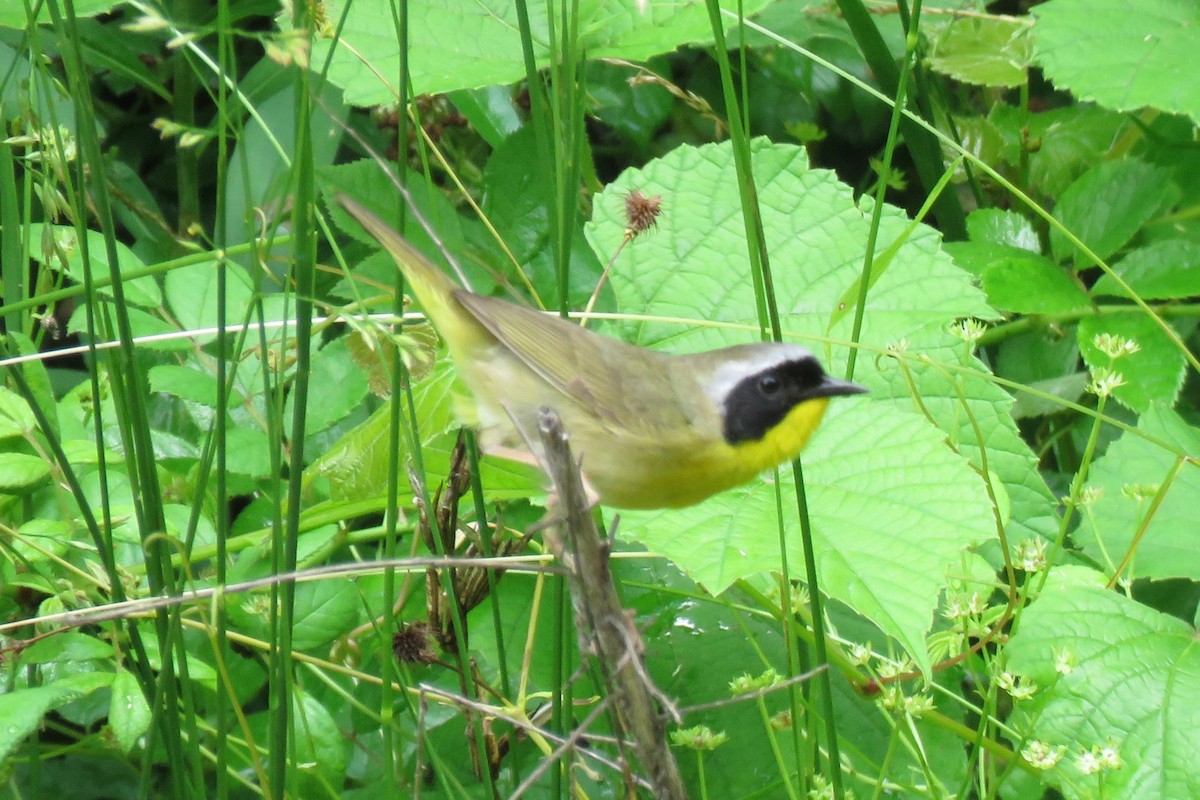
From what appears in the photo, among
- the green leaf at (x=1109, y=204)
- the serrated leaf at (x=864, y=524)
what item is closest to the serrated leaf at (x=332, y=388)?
the serrated leaf at (x=864, y=524)

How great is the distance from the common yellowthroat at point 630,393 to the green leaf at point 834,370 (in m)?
0.07

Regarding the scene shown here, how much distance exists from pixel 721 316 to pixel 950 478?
2.18 feet

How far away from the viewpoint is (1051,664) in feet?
5.50

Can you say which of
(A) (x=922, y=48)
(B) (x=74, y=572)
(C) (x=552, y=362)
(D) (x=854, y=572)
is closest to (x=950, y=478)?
(D) (x=854, y=572)

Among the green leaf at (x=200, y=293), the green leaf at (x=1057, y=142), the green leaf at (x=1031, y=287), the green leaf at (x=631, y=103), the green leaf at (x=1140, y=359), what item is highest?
the green leaf at (x=631, y=103)

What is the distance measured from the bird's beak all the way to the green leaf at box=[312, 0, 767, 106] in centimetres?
74

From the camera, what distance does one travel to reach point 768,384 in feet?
6.79

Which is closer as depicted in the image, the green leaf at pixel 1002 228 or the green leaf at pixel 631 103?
the green leaf at pixel 1002 228

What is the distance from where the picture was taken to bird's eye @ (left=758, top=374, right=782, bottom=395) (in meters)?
2.05

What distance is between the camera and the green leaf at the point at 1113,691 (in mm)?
1653

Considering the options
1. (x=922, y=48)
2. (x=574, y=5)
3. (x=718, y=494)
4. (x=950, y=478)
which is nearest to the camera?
(x=574, y=5)

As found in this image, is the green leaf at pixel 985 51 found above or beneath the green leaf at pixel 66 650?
above

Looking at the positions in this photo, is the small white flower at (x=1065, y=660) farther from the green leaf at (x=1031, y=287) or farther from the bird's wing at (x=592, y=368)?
the green leaf at (x=1031, y=287)

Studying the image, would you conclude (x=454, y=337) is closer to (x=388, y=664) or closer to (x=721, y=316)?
(x=721, y=316)
